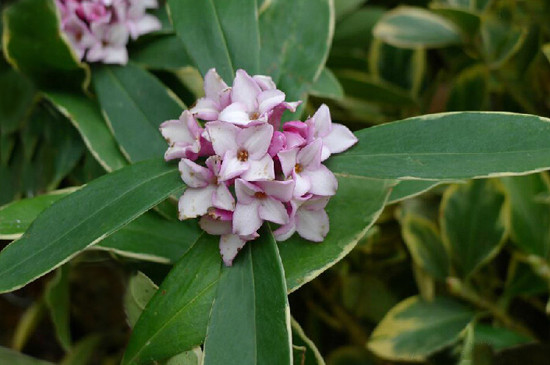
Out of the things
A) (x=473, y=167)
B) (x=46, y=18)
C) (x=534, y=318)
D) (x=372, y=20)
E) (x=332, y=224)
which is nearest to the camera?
(x=473, y=167)

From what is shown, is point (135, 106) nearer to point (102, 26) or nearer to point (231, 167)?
point (102, 26)

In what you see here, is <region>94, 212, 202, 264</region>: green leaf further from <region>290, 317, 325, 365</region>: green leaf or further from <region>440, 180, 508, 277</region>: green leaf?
<region>440, 180, 508, 277</region>: green leaf

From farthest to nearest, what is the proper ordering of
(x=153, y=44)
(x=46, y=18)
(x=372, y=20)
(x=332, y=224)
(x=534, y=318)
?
(x=372, y=20) → (x=534, y=318) → (x=153, y=44) → (x=46, y=18) → (x=332, y=224)

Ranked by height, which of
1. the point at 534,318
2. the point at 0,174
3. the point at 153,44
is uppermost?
the point at 153,44

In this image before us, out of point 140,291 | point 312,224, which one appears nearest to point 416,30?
point 312,224

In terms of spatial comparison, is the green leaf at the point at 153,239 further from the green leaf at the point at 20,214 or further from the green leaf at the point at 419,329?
the green leaf at the point at 419,329

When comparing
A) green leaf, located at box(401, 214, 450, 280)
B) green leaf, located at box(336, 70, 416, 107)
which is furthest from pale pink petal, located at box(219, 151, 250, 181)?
green leaf, located at box(336, 70, 416, 107)

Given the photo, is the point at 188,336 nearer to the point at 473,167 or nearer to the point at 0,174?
the point at 473,167

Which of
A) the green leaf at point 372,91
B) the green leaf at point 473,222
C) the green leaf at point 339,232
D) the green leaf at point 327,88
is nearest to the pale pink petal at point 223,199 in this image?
the green leaf at point 339,232

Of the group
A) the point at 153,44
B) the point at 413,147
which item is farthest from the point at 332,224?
the point at 153,44
